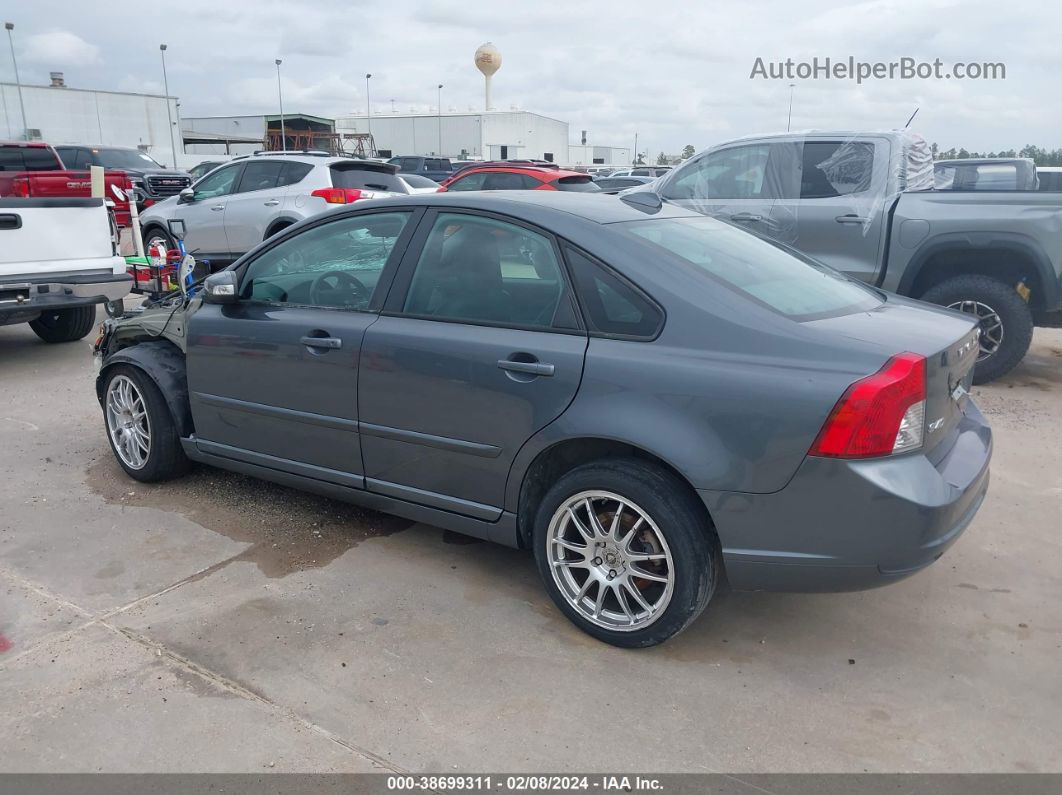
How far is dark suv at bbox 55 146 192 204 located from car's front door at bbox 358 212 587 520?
52.0ft

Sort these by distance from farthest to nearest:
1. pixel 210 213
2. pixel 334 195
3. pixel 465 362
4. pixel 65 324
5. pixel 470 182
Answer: pixel 470 182 → pixel 210 213 → pixel 334 195 → pixel 65 324 → pixel 465 362

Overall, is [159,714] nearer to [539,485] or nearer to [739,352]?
[539,485]

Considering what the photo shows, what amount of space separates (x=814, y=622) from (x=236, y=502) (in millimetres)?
Answer: 2943

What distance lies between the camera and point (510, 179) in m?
13.3

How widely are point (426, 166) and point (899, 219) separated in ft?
77.8

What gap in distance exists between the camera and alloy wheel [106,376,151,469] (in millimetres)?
4664

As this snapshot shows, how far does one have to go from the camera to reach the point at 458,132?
70.6m

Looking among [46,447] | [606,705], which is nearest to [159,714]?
[606,705]

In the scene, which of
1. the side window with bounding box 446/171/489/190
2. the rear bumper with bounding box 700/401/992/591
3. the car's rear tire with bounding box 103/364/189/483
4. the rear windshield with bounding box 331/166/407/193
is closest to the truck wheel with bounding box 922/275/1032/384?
the rear bumper with bounding box 700/401/992/591

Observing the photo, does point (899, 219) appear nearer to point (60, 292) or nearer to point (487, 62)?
point (60, 292)

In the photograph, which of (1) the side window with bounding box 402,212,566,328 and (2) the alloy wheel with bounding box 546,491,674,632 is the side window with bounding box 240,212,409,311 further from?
(2) the alloy wheel with bounding box 546,491,674,632

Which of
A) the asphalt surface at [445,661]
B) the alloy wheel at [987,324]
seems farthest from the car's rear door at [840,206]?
the asphalt surface at [445,661]

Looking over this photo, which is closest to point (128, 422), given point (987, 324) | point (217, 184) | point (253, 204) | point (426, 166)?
point (987, 324)

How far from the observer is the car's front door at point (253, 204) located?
10938mm
